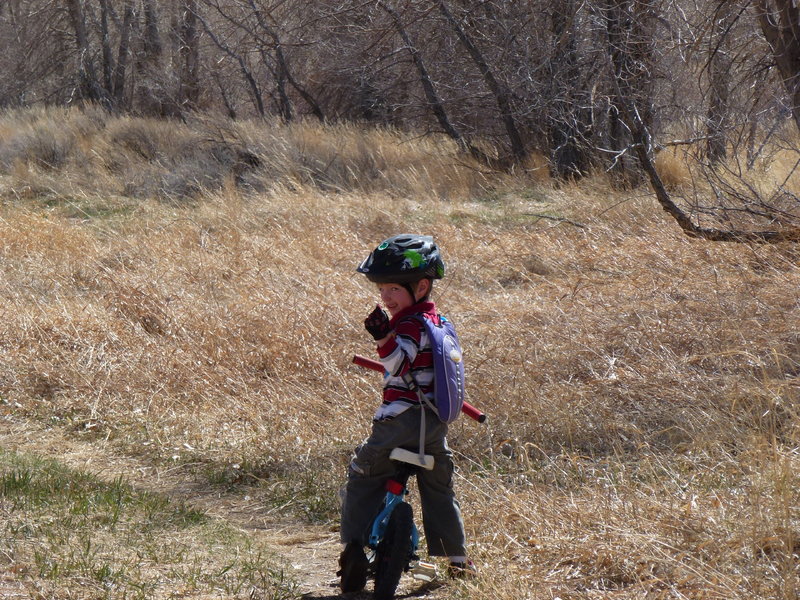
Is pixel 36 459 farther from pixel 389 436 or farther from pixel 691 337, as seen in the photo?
pixel 691 337

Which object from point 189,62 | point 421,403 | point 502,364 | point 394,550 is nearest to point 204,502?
point 394,550

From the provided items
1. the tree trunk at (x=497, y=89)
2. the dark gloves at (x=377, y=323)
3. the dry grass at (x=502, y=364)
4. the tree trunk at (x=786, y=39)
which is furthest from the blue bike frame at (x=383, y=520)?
the tree trunk at (x=497, y=89)

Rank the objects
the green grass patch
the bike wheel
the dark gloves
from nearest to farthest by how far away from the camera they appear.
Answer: the dark gloves
the bike wheel
the green grass patch

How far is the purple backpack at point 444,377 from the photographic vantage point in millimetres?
3146

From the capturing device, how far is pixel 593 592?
303cm

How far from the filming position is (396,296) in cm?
325

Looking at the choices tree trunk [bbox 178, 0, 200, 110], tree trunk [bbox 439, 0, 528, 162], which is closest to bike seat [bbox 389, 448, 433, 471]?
tree trunk [bbox 439, 0, 528, 162]

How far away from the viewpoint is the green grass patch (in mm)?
3287

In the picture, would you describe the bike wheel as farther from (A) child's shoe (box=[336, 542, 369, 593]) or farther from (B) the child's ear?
(B) the child's ear

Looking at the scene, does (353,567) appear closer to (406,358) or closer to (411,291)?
(406,358)

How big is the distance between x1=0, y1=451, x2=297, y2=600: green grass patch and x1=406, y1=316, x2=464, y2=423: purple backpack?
0.88 meters

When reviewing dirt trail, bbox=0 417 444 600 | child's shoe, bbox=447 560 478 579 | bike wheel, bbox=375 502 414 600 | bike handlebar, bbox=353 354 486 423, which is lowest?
dirt trail, bbox=0 417 444 600

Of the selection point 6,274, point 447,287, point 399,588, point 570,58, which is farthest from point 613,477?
point 570,58

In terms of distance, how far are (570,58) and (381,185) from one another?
2909 mm
